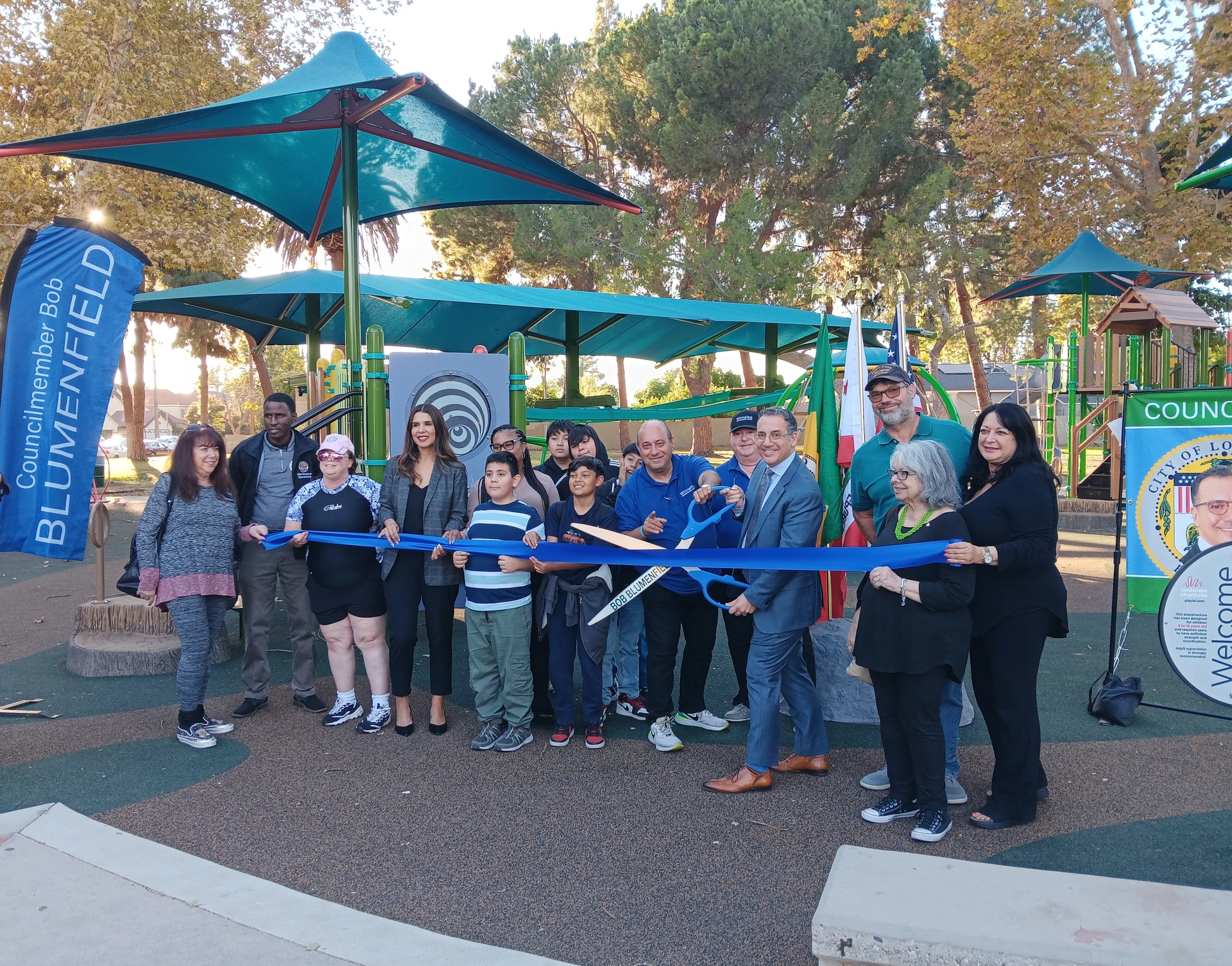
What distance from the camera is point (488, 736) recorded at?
4.99m

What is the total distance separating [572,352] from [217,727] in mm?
8133

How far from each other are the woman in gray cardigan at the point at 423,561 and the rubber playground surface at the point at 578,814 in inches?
13.9

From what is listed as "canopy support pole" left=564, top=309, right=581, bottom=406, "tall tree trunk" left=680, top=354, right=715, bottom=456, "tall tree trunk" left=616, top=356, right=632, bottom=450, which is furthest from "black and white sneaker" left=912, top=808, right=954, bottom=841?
"tall tree trunk" left=616, top=356, right=632, bottom=450

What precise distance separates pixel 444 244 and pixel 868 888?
28.8 meters

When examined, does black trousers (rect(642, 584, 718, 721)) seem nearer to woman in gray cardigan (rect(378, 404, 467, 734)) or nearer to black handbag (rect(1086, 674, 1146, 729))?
woman in gray cardigan (rect(378, 404, 467, 734))

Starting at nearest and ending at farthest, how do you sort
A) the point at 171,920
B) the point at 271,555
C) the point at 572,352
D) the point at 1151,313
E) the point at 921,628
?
the point at 171,920, the point at 921,628, the point at 271,555, the point at 572,352, the point at 1151,313

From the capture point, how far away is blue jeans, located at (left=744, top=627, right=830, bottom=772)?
4258 millimetres

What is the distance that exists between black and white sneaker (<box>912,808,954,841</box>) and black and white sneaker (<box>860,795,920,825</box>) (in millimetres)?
132

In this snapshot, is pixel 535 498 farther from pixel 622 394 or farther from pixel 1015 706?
pixel 622 394

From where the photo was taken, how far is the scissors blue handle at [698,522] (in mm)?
4656

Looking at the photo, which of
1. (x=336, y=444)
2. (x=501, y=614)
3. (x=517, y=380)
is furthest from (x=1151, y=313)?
(x=336, y=444)

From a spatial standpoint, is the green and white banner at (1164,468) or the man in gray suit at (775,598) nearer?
the man in gray suit at (775,598)

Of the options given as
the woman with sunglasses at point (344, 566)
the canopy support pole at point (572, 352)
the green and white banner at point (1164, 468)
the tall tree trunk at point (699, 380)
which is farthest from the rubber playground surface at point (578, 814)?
the tall tree trunk at point (699, 380)

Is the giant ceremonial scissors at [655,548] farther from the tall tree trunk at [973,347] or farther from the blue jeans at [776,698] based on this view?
the tall tree trunk at [973,347]
